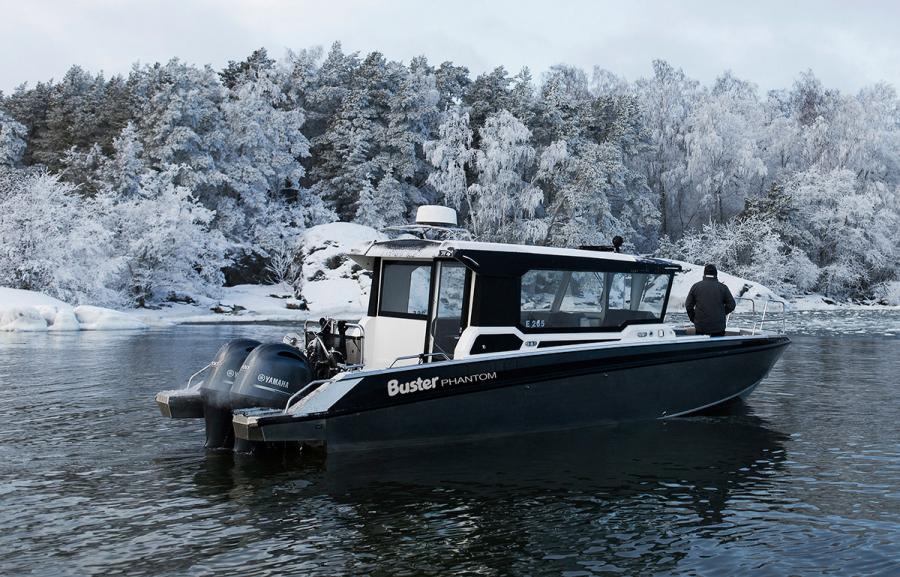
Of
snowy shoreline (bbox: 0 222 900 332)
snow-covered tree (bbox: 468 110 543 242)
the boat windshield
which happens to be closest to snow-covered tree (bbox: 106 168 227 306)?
snowy shoreline (bbox: 0 222 900 332)

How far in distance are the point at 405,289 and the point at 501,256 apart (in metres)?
1.48

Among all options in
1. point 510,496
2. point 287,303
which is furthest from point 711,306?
point 287,303

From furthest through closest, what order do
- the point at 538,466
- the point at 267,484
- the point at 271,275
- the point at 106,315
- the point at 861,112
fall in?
the point at 861,112
the point at 271,275
the point at 106,315
the point at 538,466
the point at 267,484

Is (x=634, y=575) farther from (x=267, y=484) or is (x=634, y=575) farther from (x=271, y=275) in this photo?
(x=271, y=275)

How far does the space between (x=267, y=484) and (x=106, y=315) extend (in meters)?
24.2

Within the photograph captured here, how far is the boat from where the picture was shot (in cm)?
912

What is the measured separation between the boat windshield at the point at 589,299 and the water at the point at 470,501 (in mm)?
1431

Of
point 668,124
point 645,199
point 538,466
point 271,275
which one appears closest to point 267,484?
point 538,466

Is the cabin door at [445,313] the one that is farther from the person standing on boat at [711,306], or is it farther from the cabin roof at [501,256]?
the person standing on boat at [711,306]

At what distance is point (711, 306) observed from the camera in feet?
40.9

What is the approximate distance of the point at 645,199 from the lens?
53.3 m

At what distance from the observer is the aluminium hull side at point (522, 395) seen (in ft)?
29.8

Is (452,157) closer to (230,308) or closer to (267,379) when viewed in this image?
(230,308)

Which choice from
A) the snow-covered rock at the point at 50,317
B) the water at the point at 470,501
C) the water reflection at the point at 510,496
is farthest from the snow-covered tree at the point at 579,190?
Result: the water reflection at the point at 510,496
